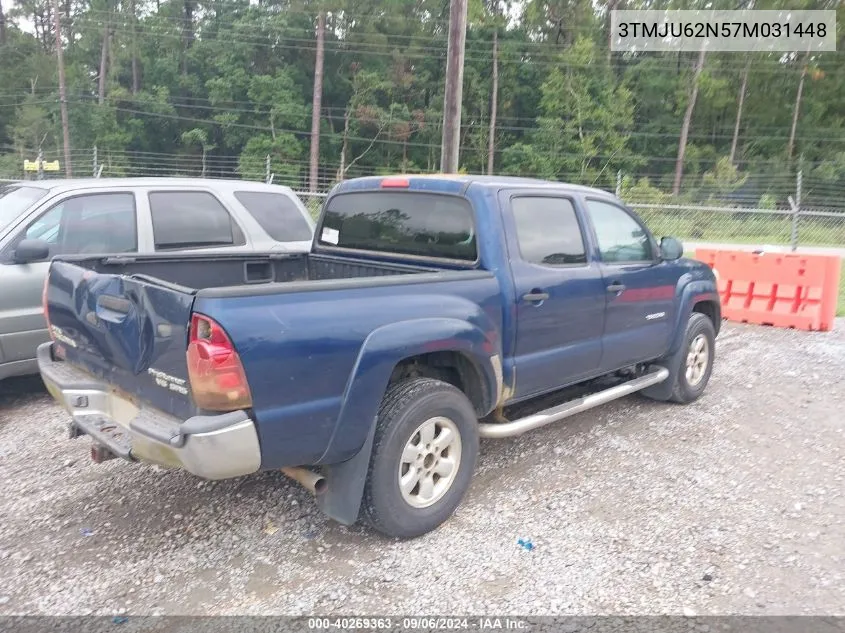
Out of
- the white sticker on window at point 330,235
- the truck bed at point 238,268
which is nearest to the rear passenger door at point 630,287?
the truck bed at point 238,268

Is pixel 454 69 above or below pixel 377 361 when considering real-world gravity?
above

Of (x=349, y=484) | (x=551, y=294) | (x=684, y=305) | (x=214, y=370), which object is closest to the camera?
(x=214, y=370)

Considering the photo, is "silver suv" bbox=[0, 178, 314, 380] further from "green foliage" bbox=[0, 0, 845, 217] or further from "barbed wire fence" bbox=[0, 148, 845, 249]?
"green foliage" bbox=[0, 0, 845, 217]

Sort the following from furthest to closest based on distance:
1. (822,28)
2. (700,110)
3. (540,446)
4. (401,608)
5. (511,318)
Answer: (700,110) → (822,28) → (540,446) → (511,318) → (401,608)

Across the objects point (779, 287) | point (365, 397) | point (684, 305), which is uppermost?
point (684, 305)

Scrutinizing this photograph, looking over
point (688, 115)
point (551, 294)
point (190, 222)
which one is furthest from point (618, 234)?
point (688, 115)

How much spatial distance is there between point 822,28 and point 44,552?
5030 centimetres

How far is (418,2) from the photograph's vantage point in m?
47.5

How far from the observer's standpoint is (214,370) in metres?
2.75

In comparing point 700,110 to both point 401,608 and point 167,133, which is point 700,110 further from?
point 401,608

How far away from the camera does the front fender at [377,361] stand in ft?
10.3

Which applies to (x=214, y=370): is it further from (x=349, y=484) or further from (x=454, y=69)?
(x=454, y=69)

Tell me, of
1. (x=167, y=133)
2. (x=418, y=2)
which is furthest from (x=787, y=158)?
(x=167, y=133)

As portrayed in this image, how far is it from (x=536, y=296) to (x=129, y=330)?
2192 millimetres
